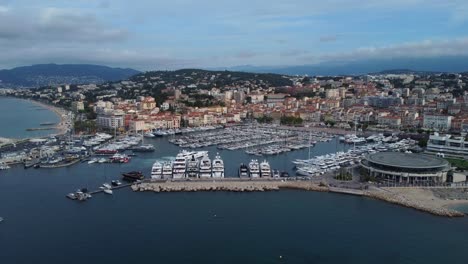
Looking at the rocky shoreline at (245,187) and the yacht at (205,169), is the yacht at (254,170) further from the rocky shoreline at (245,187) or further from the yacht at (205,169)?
the yacht at (205,169)

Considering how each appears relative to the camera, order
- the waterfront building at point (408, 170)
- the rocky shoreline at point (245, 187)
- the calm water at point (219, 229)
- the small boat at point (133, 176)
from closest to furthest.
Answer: the calm water at point (219, 229) → the rocky shoreline at point (245, 187) → the waterfront building at point (408, 170) → the small boat at point (133, 176)

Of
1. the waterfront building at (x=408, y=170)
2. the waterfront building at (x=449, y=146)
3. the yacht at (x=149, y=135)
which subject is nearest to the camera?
the waterfront building at (x=408, y=170)

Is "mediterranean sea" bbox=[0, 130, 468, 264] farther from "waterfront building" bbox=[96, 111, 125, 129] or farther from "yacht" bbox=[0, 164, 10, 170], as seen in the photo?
"waterfront building" bbox=[96, 111, 125, 129]

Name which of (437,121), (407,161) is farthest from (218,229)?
(437,121)

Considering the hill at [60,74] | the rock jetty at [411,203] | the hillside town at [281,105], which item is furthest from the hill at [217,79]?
the hill at [60,74]

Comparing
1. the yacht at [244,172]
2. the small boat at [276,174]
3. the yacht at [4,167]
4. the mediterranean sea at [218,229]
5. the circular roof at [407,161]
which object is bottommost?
the mediterranean sea at [218,229]

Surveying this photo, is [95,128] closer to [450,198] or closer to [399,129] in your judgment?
[399,129]
